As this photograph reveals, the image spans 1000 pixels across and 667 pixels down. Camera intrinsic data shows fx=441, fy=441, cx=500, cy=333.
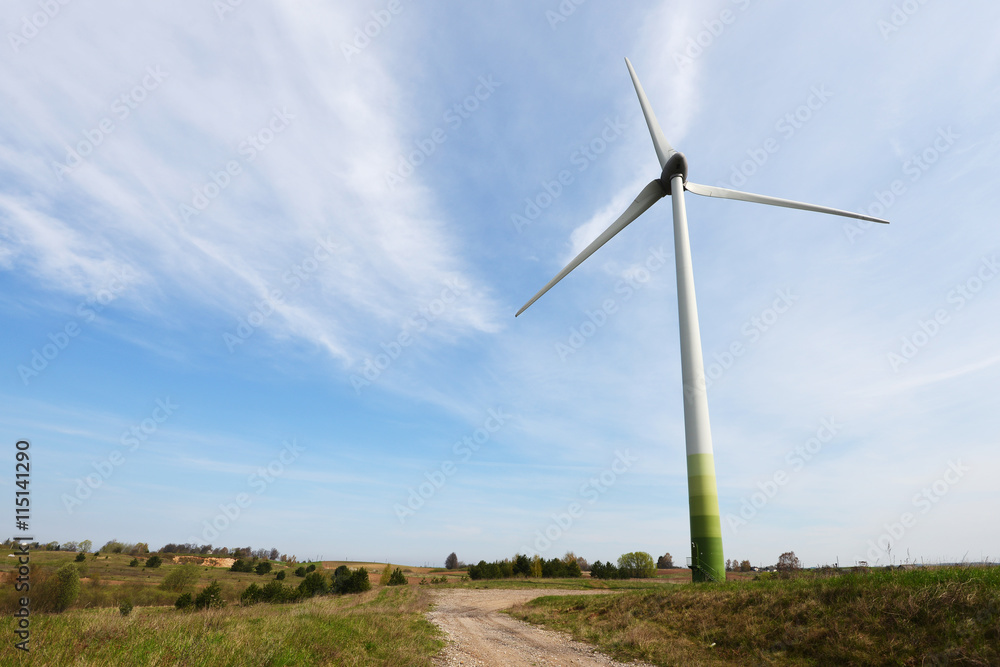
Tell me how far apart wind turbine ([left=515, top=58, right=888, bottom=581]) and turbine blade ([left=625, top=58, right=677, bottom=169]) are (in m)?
0.11

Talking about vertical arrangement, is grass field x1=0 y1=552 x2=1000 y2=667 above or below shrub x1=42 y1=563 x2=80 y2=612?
above

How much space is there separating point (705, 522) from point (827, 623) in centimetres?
1125

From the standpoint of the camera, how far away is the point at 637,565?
287ft

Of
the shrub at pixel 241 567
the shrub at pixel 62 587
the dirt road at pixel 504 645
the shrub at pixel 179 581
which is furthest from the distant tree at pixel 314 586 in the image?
the shrub at pixel 241 567

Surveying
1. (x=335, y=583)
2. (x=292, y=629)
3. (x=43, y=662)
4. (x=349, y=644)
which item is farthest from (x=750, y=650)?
(x=335, y=583)

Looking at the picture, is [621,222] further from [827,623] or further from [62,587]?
[62,587]

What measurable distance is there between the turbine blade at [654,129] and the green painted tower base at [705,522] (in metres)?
25.6

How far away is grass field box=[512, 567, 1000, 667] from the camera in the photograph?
1191 centimetres

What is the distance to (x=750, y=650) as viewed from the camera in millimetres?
15500

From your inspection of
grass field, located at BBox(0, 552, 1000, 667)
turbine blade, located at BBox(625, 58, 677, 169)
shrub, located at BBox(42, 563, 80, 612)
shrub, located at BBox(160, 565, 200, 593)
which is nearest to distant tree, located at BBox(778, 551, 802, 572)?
grass field, located at BBox(0, 552, 1000, 667)

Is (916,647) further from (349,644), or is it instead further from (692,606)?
(349,644)

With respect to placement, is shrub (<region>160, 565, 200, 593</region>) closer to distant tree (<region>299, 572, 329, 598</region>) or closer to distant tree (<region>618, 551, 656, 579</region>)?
distant tree (<region>299, 572, 329, 598</region>)

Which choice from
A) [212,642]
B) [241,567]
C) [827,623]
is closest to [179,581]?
[241,567]

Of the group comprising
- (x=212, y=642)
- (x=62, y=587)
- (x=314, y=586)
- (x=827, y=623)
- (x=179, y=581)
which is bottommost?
(x=179, y=581)
